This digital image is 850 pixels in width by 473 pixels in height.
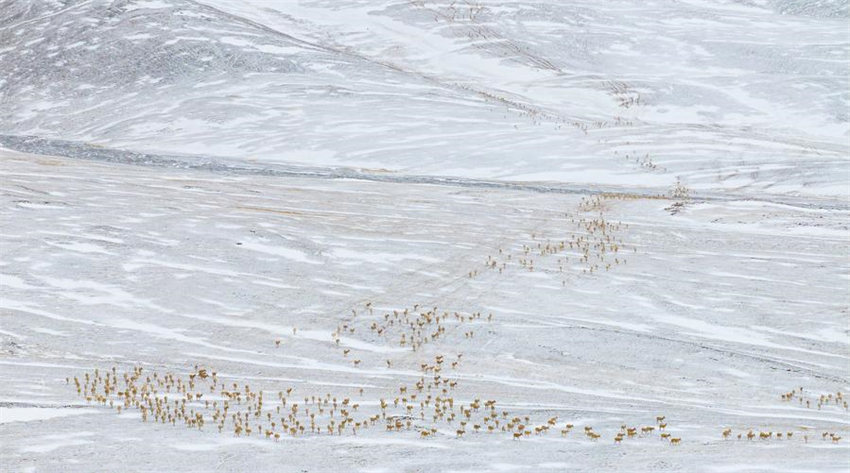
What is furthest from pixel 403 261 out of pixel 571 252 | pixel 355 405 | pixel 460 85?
pixel 460 85

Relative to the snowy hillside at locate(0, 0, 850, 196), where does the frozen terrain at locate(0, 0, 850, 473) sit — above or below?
below

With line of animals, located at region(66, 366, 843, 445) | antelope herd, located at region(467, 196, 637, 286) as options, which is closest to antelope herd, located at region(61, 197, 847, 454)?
line of animals, located at region(66, 366, 843, 445)

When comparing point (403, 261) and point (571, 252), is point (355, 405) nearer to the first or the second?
point (403, 261)

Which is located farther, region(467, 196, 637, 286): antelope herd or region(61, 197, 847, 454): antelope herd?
region(467, 196, 637, 286): antelope herd

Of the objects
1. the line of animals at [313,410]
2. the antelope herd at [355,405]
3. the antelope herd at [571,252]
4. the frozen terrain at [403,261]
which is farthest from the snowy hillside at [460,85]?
the line of animals at [313,410]

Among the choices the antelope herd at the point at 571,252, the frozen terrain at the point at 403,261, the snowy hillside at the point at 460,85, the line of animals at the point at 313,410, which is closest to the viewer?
the line of animals at the point at 313,410

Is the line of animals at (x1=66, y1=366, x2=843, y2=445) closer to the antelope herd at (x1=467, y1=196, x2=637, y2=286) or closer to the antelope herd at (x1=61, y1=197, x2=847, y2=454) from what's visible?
the antelope herd at (x1=61, y1=197, x2=847, y2=454)

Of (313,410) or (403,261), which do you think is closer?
(313,410)

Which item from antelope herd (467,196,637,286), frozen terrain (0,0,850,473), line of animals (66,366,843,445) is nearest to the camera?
line of animals (66,366,843,445)

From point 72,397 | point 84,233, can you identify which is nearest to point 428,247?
point 84,233

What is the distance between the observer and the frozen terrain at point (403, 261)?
14641mm

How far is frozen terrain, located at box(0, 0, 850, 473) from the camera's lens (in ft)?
48.0

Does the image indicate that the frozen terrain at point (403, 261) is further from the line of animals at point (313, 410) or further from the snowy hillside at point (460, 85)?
the snowy hillside at point (460, 85)

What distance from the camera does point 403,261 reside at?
26844 mm
